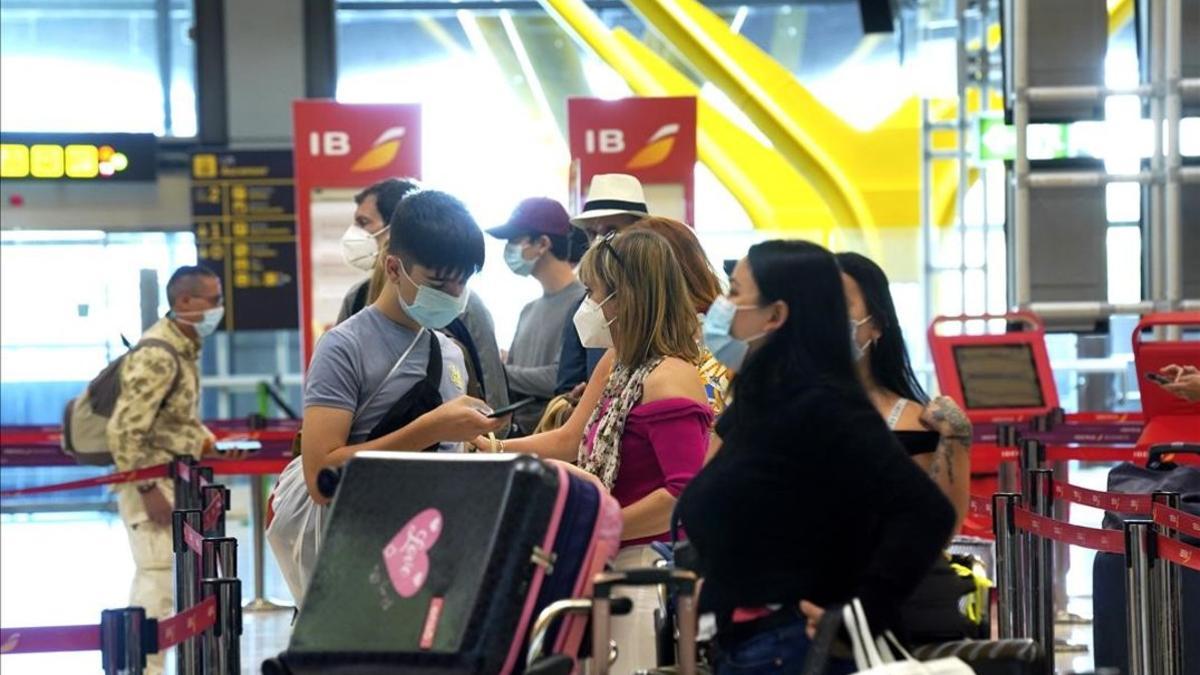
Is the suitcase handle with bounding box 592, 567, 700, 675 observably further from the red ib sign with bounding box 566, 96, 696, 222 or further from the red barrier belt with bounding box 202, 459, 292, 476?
the red ib sign with bounding box 566, 96, 696, 222

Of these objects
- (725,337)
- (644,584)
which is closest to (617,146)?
(725,337)

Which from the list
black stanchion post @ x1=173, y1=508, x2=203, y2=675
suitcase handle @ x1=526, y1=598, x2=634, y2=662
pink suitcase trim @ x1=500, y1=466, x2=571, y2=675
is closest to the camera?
suitcase handle @ x1=526, y1=598, x2=634, y2=662

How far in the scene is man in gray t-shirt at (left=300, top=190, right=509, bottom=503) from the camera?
4129 millimetres

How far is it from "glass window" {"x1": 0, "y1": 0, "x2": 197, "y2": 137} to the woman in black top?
13.4 metres

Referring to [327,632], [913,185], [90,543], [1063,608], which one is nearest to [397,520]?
[327,632]

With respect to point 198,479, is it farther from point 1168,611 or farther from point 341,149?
point 341,149

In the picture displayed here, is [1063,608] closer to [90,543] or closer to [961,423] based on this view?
[961,423]

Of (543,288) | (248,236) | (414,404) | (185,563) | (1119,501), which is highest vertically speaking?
(248,236)

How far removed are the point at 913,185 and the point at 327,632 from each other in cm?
1417

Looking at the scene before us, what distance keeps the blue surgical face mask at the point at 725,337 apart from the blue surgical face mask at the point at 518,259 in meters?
2.94

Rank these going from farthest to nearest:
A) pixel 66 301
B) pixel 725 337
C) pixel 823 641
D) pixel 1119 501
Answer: pixel 66 301 < pixel 1119 501 < pixel 725 337 < pixel 823 641

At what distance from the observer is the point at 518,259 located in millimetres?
6699

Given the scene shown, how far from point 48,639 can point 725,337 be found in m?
1.43

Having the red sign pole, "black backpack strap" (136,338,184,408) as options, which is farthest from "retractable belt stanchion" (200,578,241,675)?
the red sign pole
